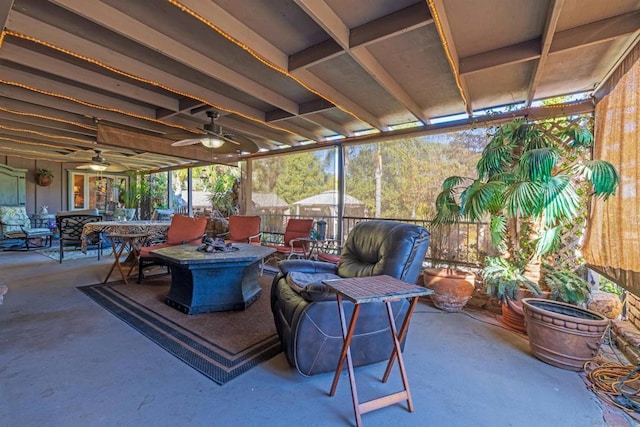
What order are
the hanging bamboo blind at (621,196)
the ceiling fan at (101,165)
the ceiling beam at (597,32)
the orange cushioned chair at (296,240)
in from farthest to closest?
the ceiling fan at (101,165) < the orange cushioned chair at (296,240) < the hanging bamboo blind at (621,196) < the ceiling beam at (597,32)

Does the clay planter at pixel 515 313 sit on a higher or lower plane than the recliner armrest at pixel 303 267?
lower

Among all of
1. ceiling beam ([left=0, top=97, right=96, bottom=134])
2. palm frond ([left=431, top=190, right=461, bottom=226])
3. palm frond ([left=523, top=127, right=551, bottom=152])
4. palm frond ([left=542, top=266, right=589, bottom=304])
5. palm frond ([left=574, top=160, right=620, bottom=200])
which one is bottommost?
palm frond ([left=542, top=266, right=589, bottom=304])

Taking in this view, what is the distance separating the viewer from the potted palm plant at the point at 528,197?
2.37 metres

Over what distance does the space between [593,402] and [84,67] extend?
16.0 feet

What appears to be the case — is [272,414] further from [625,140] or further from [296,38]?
[625,140]

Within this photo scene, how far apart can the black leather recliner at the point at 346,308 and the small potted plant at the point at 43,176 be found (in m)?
9.25

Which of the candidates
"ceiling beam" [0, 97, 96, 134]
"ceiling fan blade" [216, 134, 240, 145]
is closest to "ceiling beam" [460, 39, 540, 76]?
"ceiling fan blade" [216, 134, 240, 145]

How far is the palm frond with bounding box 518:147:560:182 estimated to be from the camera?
7.52ft

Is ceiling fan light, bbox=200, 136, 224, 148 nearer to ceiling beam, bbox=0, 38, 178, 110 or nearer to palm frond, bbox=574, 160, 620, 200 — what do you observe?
ceiling beam, bbox=0, 38, 178, 110

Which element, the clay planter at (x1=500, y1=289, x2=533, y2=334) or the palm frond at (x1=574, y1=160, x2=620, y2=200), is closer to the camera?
the palm frond at (x1=574, y1=160, x2=620, y2=200)

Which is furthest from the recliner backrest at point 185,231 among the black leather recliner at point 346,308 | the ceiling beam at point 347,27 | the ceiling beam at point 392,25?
the ceiling beam at point 392,25

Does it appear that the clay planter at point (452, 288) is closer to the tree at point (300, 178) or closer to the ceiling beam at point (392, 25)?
the ceiling beam at point (392, 25)

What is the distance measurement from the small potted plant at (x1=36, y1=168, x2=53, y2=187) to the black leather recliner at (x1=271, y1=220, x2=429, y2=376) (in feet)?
30.4

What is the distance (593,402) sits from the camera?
174cm
